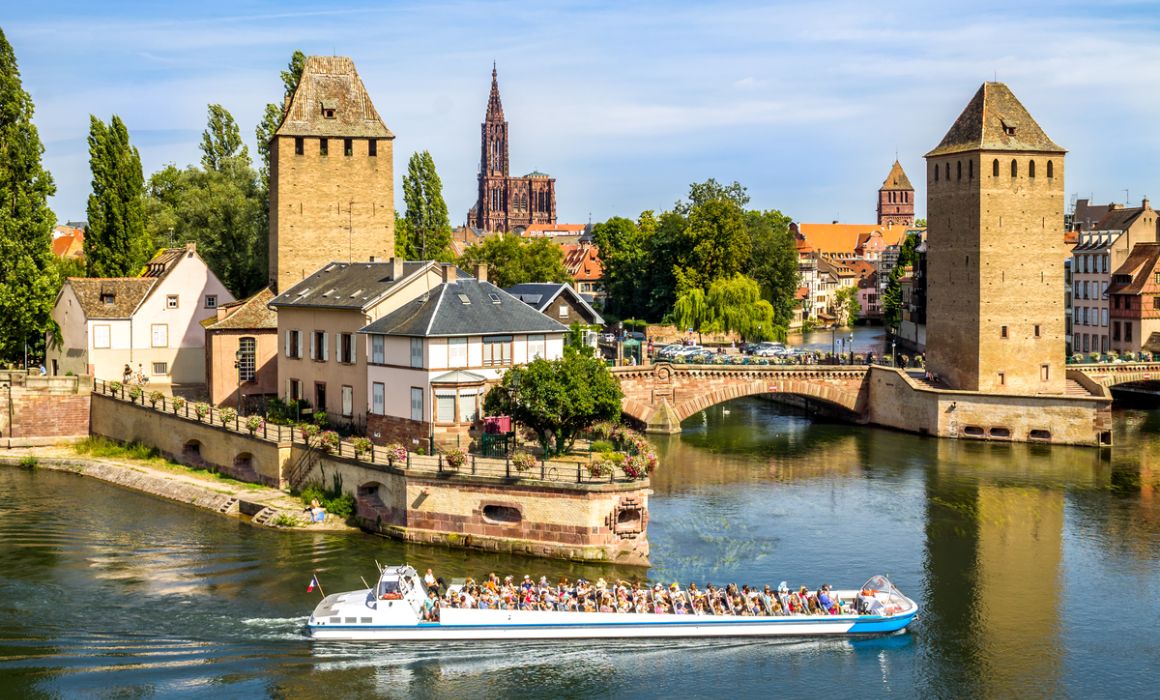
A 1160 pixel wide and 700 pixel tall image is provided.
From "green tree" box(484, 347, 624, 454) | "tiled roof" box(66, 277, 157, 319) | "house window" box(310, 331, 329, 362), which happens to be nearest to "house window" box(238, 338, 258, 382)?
"house window" box(310, 331, 329, 362)

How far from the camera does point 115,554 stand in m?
44.2

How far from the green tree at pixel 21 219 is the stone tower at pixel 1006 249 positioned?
48364 millimetres

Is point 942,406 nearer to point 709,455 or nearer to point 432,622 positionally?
point 709,455

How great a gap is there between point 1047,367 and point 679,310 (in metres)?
30.9

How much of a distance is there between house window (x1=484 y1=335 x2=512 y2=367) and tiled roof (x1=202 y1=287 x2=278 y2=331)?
571 inches

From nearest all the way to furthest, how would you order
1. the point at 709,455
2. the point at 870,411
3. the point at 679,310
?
the point at 709,455, the point at 870,411, the point at 679,310

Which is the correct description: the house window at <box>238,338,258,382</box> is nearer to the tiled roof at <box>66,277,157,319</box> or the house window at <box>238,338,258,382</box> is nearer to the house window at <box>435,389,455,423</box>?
the tiled roof at <box>66,277,157,319</box>

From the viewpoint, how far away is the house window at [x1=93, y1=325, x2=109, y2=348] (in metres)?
66.1

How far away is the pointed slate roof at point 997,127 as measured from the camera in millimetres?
71000

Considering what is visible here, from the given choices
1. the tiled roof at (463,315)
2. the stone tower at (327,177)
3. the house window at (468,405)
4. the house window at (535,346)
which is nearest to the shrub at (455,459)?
the house window at (468,405)

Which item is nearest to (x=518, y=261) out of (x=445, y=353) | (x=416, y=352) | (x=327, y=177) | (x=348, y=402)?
(x=327, y=177)

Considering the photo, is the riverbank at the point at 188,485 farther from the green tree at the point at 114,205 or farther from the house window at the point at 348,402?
the green tree at the point at 114,205

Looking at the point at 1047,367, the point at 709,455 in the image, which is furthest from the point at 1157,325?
the point at 709,455

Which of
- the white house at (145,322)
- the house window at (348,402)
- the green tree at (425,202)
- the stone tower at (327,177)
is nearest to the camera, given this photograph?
the house window at (348,402)
